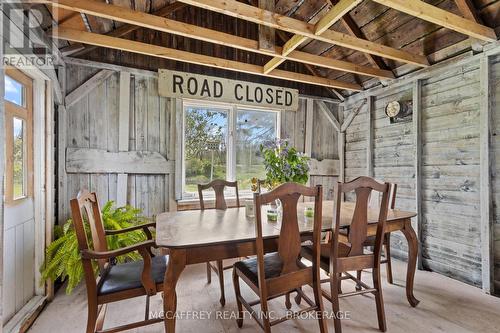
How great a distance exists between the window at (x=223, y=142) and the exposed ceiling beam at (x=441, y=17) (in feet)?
7.16

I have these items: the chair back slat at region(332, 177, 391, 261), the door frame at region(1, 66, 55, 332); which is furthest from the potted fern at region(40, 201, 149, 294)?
the chair back slat at region(332, 177, 391, 261)

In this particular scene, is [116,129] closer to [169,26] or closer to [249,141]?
[169,26]

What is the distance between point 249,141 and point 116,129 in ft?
5.78

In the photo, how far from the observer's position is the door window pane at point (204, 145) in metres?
3.47

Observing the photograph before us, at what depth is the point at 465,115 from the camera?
264cm

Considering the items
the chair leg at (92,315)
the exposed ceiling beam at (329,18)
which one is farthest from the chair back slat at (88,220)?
the exposed ceiling beam at (329,18)

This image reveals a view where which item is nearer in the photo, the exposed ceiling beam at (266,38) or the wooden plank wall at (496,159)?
the wooden plank wall at (496,159)

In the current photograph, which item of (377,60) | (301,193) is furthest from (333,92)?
(301,193)

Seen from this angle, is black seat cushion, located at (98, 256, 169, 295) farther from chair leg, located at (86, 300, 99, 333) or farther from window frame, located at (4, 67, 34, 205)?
window frame, located at (4, 67, 34, 205)

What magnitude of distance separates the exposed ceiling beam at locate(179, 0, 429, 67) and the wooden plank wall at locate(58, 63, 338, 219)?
1.60 m

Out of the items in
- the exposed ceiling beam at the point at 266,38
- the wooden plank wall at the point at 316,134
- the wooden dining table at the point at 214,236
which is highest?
the exposed ceiling beam at the point at 266,38

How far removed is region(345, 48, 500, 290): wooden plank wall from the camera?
2547mm

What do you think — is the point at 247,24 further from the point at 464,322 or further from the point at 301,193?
the point at 464,322

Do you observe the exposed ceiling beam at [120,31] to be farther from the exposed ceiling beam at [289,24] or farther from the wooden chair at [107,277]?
the wooden chair at [107,277]
